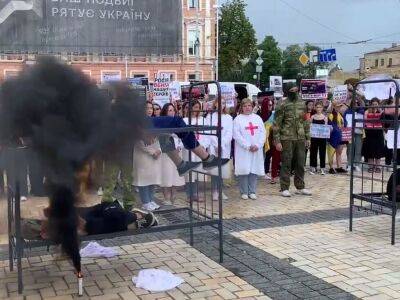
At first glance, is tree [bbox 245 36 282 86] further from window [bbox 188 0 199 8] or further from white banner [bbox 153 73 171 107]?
white banner [bbox 153 73 171 107]

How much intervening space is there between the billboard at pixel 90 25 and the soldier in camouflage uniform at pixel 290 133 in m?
16.3

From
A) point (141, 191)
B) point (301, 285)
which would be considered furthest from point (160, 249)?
point (141, 191)

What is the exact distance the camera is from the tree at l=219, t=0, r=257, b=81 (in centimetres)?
5062

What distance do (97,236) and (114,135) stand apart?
0.94m

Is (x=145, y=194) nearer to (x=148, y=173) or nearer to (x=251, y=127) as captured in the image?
(x=148, y=173)

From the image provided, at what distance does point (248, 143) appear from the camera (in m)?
8.72

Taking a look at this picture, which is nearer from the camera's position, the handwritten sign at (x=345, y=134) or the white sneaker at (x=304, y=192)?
the white sneaker at (x=304, y=192)

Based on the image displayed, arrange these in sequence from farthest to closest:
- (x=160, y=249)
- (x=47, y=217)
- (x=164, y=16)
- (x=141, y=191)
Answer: (x=164, y=16), (x=141, y=191), (x=160, y=249), (x=47, y=217)

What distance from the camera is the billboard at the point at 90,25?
2278 cm

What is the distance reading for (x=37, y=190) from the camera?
167 inches

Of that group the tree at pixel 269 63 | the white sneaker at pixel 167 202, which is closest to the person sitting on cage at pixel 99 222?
the white sneaker at pixel 167 202

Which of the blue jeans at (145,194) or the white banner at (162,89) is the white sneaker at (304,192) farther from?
the white banner at (162,89)

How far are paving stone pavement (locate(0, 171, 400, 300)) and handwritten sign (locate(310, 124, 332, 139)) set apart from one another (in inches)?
106

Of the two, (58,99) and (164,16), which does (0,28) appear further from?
(58,99)
